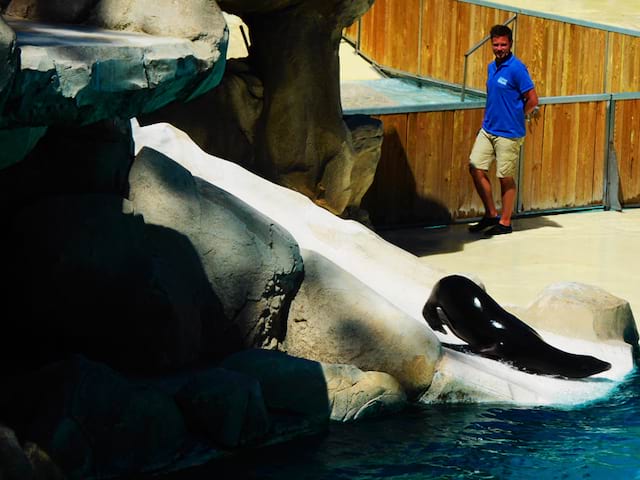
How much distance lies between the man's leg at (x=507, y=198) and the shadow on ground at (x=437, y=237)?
7.2 inches

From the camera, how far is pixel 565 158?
1323 cm

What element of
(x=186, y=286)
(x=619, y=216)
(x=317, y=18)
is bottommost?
(x=619, y=216)

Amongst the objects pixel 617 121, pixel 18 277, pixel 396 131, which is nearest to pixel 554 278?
pixel 396 131

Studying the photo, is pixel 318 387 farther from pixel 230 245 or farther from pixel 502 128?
pixel 502 128

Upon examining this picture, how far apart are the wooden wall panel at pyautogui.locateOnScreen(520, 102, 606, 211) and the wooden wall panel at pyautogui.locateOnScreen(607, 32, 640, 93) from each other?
3.64 meters

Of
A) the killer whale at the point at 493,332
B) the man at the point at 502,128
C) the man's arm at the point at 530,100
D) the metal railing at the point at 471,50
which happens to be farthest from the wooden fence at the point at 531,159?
the killer whale at the point at 493,332

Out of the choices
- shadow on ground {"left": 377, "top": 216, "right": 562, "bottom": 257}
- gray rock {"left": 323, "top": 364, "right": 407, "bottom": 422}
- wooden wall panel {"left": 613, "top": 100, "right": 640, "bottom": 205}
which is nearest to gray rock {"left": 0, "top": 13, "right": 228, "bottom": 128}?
gray rock {"left": 323, "top": 364, "right": 407, "bottom": 422}

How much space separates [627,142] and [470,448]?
732cm

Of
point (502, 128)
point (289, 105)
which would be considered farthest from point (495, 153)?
point (289, 105)

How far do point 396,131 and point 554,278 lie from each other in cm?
239

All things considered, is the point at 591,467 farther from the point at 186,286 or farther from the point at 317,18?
the point at 317,18

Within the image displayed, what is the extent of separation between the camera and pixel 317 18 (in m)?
10.9

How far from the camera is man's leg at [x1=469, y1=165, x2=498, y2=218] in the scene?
40.1 ft

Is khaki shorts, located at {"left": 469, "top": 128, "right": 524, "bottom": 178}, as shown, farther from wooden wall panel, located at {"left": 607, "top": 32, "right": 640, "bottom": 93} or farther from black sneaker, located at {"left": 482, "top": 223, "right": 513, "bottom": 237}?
wooden wall panel, located at {"left": 607, "top": 32, "right": 640, "bottom": 93}
